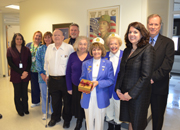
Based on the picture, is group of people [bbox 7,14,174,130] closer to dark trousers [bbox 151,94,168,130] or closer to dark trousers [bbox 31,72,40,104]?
dark trousers [bbox 151,94,168,130]

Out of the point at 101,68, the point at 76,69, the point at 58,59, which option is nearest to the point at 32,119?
the point at 58,59

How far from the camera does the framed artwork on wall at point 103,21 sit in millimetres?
3276

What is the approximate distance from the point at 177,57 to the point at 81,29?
682 centimetres

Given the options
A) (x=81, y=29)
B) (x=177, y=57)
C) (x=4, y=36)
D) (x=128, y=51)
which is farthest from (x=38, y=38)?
(x=177, y=57)

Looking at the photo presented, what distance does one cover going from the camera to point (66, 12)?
13.6 ft

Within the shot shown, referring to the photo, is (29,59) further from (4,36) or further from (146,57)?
(4,36)

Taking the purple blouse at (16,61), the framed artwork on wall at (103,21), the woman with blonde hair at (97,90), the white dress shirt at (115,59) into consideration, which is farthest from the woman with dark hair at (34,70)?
the white dress shirt at (115,59)

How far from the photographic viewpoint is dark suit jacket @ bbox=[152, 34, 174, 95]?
6.33 feet

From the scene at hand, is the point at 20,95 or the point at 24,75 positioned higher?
the point at 24,75

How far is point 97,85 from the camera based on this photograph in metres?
2.08

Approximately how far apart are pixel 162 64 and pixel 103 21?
1872mm

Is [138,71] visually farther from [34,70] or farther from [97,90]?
[34,70]

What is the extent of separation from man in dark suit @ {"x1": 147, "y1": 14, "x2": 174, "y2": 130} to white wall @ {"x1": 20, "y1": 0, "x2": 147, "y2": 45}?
0.86 meters

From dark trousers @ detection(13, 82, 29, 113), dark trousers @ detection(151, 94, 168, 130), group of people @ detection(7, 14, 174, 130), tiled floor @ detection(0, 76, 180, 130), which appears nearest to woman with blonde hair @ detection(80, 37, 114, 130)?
group of people @ detection(7, 14, 174, 130)
